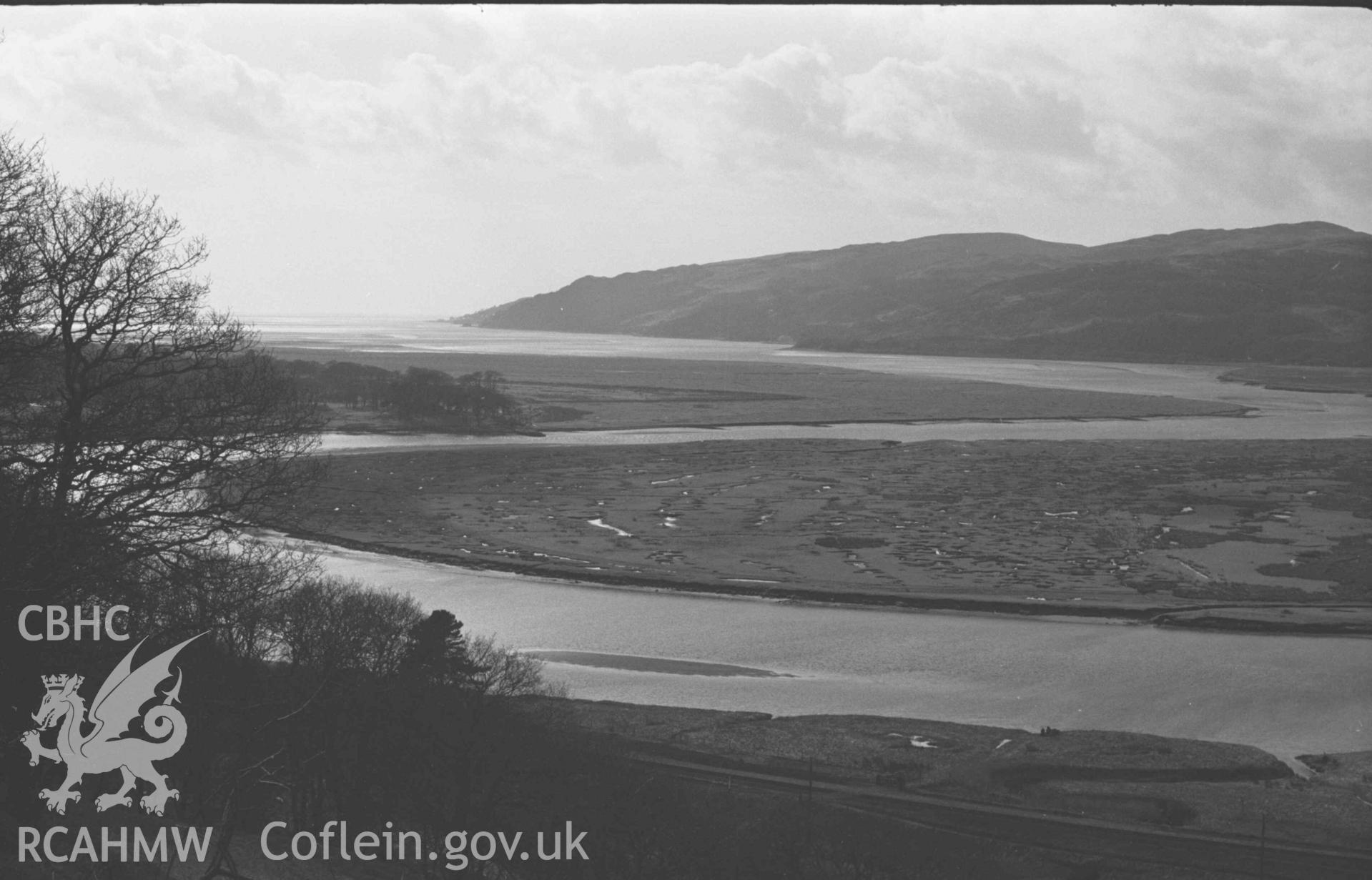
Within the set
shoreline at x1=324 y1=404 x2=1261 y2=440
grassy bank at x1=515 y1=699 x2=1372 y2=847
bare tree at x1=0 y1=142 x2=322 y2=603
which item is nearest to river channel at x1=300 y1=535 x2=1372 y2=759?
grassy bank at x1=515 y1=699 x2=1372 y2=847

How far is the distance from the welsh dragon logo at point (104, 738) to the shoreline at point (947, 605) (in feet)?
50.7

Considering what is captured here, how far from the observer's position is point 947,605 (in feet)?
82.4

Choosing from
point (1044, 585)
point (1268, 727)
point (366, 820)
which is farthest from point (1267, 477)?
point (366, 820)

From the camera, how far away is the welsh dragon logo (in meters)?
6.27

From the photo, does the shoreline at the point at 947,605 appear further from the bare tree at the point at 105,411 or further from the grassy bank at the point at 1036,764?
the bare tree at the point at 105,411

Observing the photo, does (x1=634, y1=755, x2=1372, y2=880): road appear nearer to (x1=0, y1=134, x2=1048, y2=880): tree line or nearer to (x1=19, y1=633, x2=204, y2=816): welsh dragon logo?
(x1=0, y1=134, x2=1048, y2=880): tree line

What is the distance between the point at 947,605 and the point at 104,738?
20.7 m

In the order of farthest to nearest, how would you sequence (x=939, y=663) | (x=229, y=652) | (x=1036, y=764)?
(x=939, y=663)
(x=1036, y=764)
(x=229, y=652)

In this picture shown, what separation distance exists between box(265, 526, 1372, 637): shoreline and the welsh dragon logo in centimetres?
1547

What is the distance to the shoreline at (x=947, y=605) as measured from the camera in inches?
922

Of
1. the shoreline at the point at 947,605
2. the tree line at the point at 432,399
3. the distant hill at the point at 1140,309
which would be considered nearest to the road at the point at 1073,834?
the shoreline at the point at 947,605

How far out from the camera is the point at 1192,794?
45.8ft

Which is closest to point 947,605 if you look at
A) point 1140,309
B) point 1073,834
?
point 1073,834

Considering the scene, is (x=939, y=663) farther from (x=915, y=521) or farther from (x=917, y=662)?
(x=915, y=521)
